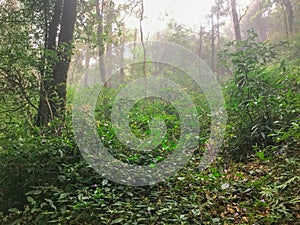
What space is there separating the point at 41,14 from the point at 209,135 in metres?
3.56

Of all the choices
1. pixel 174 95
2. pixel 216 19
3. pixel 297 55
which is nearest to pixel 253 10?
pixel 216 19

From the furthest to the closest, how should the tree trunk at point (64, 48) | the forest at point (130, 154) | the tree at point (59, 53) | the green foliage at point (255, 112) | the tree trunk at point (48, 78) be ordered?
the tree trunk at point (64, 48), the tree at point (59, 53), the tree trunk at point (48, 78), the green foliage at point (255, 112), the forest at point (130, 154)

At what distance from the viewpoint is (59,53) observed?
4.96m

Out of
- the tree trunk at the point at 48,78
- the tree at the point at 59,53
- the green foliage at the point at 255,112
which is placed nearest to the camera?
the green foliage at the point at 255,112

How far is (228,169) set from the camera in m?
3.47

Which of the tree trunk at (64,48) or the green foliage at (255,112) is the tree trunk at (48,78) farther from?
the green foliage at (255,112)

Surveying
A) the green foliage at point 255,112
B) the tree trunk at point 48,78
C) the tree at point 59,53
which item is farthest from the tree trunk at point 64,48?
the green foliage at point 255,112

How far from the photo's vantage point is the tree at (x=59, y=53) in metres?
4.56


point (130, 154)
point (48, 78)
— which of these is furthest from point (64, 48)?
point (130, 154)

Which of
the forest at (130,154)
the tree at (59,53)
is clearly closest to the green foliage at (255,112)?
the forest at (130,154)

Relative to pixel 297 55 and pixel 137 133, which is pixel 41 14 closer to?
pixel 137 133

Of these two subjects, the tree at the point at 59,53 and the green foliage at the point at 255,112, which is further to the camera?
the tree at the point at 59,53

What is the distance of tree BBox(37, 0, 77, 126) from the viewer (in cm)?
456

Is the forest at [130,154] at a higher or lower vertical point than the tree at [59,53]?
lower
